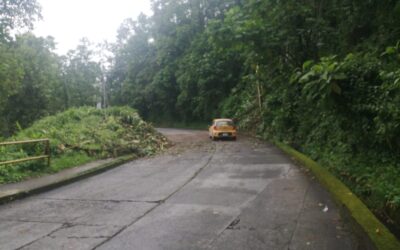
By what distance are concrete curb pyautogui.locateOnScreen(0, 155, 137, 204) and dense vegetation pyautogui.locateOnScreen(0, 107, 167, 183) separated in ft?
3.53

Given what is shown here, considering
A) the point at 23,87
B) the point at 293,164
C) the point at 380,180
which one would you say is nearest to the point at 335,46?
the point at 293,164

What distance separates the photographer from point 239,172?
38.3 feet

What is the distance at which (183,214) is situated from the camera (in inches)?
278

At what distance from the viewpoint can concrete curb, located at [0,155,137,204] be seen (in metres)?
8.96

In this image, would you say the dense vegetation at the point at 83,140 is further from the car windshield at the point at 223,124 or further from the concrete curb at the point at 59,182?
the car windshield at the point at 223,124

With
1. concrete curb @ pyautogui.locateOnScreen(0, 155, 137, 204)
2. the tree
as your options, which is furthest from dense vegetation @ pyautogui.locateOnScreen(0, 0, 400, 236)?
concrete curb @ pyautogui.locateOnScreen(0, 155, 137, 204)

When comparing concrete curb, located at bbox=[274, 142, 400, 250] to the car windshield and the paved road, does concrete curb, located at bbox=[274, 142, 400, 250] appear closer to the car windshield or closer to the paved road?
the paved road

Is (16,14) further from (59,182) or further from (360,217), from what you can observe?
(360,217)

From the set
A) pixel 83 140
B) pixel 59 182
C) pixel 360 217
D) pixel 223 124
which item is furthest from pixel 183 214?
pixel 223 124

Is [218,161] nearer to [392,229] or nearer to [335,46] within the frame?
[335,46]

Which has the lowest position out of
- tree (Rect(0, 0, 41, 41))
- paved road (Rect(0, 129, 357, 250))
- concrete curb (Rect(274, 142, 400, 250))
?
paved road (Rect(0, 129, 357, 250))

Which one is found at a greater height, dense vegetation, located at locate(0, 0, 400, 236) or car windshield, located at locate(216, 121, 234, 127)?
dense vegetation, located at locate(0, 0, 400, 236)

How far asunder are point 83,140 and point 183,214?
11355 millimetres

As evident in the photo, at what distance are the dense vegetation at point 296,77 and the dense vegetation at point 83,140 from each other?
6.41m
